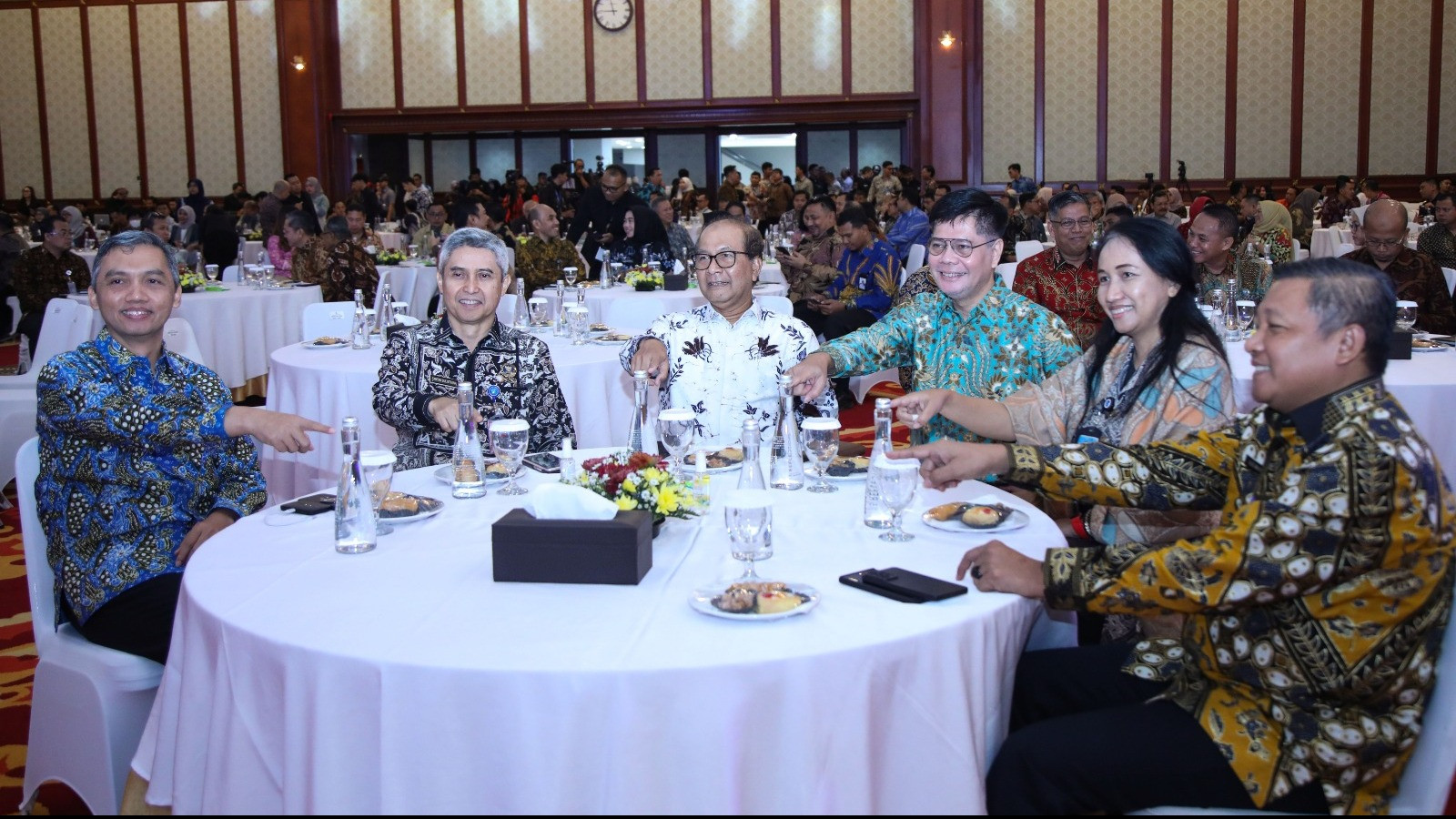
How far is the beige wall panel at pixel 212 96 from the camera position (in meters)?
18.3

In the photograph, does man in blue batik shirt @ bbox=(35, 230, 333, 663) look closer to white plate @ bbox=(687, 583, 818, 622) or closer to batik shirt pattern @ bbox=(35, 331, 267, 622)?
batik shirt pattern @ bbox=(35, 331, 267, 622)

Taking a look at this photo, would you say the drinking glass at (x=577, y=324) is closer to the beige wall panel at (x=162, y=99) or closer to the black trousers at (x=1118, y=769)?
the black trousers at (x=1118, y=769)

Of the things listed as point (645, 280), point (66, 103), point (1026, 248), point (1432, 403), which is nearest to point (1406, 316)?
point (1432, 403)

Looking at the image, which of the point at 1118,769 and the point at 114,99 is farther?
A: the point at 114,99

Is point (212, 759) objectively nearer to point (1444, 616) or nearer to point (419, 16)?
point (1444, 616)

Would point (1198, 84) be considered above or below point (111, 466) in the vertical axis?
above

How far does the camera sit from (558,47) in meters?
17.6

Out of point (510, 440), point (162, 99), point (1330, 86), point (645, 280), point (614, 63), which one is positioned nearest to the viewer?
point (510, 440)

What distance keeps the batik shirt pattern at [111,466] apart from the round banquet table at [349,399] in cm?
166

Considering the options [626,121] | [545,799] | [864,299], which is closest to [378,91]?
[626,121]

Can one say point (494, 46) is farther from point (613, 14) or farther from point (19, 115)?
point (19, 115)

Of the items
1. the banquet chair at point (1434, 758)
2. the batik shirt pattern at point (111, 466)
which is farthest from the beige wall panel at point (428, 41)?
the banquet chair at point (1434, 758)

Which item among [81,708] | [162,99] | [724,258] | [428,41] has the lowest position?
[81,708]

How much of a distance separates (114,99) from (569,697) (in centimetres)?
2017
